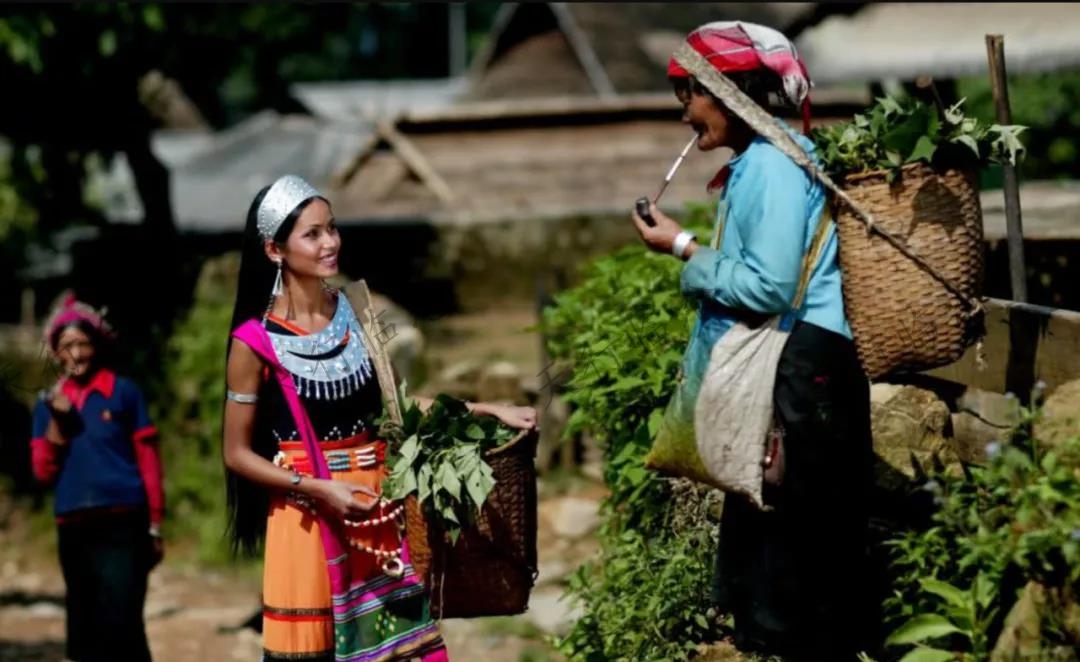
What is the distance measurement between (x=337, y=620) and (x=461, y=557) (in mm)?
438

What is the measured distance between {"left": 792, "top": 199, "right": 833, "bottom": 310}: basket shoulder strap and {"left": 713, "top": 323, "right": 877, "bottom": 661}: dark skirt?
3.0 inches

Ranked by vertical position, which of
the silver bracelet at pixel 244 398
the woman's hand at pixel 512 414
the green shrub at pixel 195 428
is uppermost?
the silver bracelet at pixel 244 398

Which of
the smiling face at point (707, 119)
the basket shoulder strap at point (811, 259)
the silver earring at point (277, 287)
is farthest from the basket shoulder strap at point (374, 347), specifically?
the basket shoulder strap at point (811, 259)

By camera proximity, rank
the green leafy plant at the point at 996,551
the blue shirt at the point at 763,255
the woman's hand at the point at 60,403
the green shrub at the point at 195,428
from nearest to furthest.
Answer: the green leafy plant at the point at 996,551, the blue shirt at the point at 763,255, the woman's hand at the point at 60,403, the green shrub at the point at 195,428

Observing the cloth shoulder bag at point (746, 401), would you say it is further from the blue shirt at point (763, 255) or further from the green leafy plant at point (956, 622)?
the green leafy plant at point (956, 622)

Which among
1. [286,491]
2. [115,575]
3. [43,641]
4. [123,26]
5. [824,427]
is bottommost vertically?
[43,641]

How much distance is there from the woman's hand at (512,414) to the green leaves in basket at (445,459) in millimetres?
30

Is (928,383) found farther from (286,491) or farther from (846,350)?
(286,491)

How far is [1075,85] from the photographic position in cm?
2464

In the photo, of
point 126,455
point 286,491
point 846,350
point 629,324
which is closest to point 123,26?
point 126,455

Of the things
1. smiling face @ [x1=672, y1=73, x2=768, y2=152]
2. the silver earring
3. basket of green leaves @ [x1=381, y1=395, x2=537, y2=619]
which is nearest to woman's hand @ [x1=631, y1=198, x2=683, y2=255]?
smiling face @ [x1=672, y1=73, x2=768, y2=152]

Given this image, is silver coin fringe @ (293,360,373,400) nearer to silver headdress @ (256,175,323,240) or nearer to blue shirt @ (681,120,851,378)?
silver headdress @ (256,175,323,240)

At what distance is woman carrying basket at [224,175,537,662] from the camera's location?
16.0ft

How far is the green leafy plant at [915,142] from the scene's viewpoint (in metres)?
4.29
